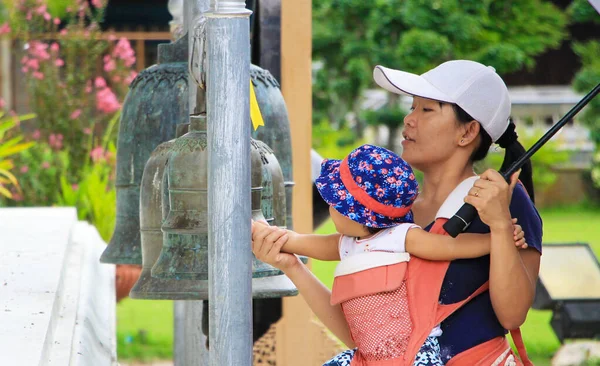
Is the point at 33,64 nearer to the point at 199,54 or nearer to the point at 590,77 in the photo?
the point at 199,54

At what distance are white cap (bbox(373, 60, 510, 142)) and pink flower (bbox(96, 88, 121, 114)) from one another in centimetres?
638

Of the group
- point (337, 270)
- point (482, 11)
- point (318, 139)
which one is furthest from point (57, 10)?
point (337, 270)

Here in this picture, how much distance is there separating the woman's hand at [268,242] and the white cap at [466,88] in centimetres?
45

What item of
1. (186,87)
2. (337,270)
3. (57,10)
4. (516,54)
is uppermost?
(186,87)

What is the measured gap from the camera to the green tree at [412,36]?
15.9m

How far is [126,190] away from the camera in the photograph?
318 cm

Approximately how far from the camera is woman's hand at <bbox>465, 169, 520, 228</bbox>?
7.09 ft

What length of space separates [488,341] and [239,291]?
0.66m

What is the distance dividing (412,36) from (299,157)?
36.7 ft

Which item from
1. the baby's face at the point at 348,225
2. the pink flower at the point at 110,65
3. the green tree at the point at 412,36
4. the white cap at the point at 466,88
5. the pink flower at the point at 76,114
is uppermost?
the white cap at the point at 466,88

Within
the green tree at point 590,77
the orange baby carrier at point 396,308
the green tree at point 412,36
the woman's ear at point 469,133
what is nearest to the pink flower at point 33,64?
the woman's ear at point 469,133

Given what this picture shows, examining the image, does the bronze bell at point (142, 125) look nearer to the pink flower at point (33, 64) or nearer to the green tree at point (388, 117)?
the pink flower at point (33, 64)

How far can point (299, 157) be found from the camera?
184 inches

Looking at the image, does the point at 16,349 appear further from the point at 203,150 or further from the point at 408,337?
the point at 408,337
